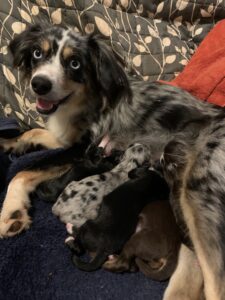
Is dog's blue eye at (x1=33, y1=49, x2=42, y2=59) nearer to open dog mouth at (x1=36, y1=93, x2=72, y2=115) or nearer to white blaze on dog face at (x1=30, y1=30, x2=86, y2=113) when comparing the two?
white blaze on dog face at (x1=30, y1=30, x2=86, y2=113)

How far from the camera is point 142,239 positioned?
1.80m

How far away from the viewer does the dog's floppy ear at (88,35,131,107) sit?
2404mm

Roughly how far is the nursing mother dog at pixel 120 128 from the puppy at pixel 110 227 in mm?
227

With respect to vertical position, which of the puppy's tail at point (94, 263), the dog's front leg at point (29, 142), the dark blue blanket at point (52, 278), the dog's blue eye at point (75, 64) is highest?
the dog's blue eye at point (75, 64)

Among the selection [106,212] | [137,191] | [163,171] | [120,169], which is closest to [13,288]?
[106,212]

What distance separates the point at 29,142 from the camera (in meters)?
2.82

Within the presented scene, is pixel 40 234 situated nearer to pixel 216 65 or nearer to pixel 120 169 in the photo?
pixel 120 169

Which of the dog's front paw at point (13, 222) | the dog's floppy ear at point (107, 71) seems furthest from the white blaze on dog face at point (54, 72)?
the dog's front paw at point (13, 222)

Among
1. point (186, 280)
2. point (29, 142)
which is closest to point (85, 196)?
point (186, 280)

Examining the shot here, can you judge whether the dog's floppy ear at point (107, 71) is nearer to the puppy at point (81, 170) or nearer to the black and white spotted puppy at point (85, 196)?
the puppy at point (81, 170)

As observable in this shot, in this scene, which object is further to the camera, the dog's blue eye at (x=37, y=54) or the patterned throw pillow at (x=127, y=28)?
the patterned throw pillow at (x=127, y=28)

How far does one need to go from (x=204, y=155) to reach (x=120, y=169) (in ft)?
1.54

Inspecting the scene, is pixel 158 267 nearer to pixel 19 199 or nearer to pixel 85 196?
pixel 85 196

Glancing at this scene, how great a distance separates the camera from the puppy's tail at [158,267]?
1810mm
